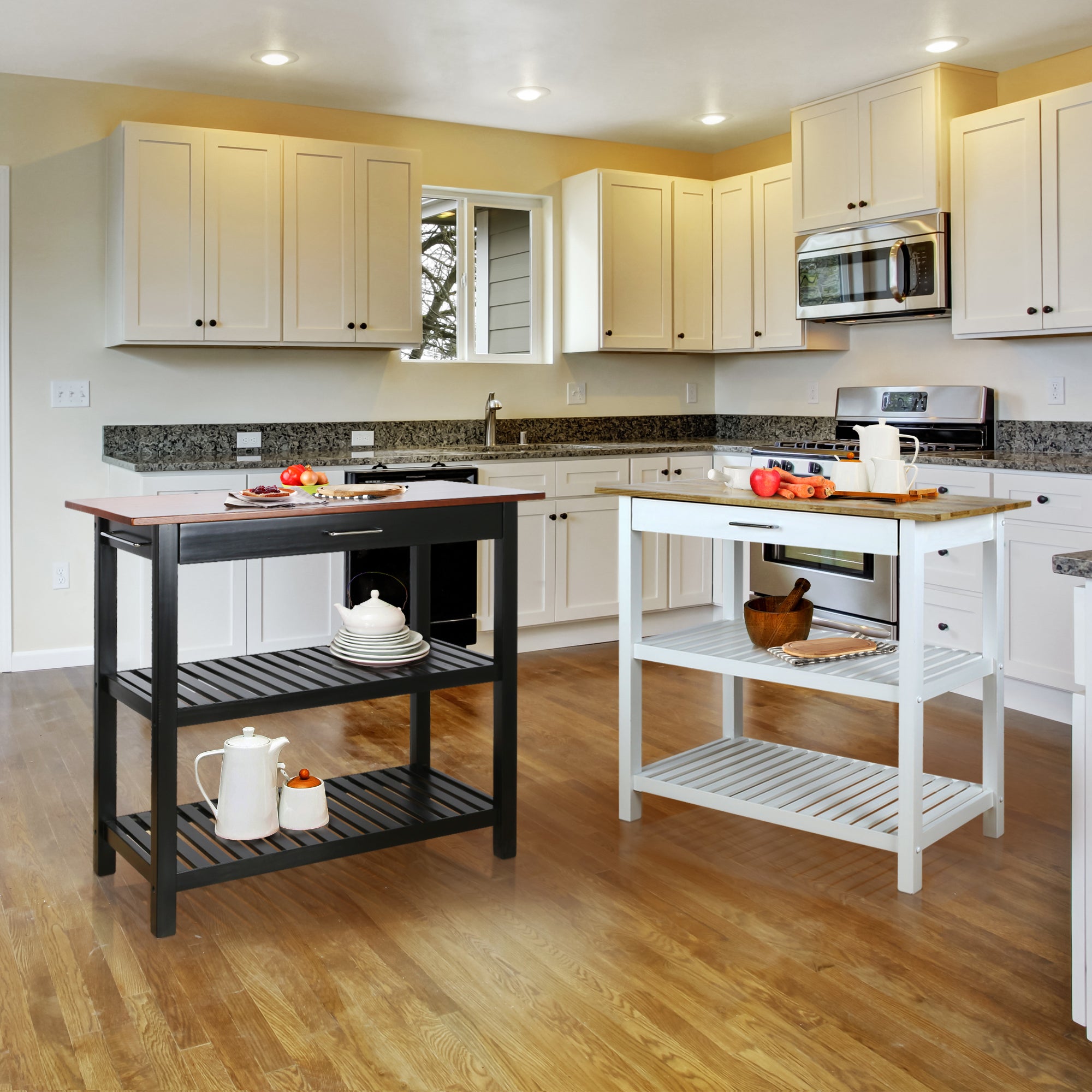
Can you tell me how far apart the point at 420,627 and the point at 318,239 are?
235cm

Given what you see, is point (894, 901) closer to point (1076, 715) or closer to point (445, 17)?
point (1076, 715)

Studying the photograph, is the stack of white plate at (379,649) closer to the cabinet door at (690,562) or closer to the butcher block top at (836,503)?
the butcher block top at (836,503)

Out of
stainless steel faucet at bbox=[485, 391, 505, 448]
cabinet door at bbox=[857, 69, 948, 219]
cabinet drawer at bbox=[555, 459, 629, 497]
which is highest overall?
cabinet door at bbox=[857, 69, 948, 219]

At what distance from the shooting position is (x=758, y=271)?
536 centimetres

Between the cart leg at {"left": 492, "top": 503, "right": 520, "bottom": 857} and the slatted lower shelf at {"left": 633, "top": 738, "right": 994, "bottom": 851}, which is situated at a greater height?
the cart leg at {"left": 492, "top": 503, "right": 520, "bottom": 857}

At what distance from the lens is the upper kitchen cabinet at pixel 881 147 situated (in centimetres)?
432

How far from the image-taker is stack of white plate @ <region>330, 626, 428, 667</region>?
8.40 feet

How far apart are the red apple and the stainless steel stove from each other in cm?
162

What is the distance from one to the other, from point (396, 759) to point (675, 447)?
2.39 m

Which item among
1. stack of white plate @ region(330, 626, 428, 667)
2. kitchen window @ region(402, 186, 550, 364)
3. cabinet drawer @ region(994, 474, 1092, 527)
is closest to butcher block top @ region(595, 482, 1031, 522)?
stack of white plate @ region(330, 626, 428, 667)

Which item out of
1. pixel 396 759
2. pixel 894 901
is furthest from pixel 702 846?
pixel 396 759

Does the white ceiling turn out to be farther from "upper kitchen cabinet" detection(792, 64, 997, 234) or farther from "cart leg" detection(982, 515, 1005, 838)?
"cart leg" detection(982, 515, 1005, 838)

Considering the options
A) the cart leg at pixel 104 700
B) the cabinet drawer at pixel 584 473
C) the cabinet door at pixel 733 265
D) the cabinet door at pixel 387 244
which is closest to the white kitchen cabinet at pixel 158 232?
the cabinet door at pixel 387 244

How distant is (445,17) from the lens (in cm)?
381
